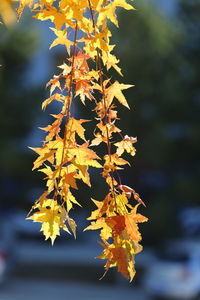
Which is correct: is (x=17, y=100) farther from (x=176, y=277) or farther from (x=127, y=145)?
(x=127, y=145)

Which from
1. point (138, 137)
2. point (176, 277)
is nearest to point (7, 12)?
point (176, 277)

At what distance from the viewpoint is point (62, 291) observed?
11.0 meters

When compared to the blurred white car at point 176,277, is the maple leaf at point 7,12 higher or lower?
higher

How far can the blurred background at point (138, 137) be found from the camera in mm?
12633

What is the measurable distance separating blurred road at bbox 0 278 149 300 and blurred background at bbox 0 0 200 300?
2 centimetres

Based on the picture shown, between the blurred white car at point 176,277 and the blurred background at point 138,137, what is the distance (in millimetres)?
1389

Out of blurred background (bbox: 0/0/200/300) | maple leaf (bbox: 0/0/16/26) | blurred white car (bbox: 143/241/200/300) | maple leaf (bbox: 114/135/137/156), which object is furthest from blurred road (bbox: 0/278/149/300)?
maple leaf (bbox: 0/0/16/26)

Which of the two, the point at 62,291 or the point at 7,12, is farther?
the point at 62,291

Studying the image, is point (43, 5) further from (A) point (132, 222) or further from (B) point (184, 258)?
(B) point (184, 258)

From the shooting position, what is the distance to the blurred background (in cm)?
1263

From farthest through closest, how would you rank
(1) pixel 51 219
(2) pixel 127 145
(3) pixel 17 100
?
(3) pixel 17 100
(2) pixel 127 145
(1) pixel 51 219

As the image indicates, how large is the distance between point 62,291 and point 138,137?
4616 millimetres

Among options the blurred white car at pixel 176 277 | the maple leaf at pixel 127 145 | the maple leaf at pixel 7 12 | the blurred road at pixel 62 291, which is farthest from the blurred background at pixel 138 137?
the maple leaf at pixel 7 12

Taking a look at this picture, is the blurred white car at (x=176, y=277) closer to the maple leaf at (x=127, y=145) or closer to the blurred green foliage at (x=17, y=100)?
the blurred green foliage at (x=17, y=100)
